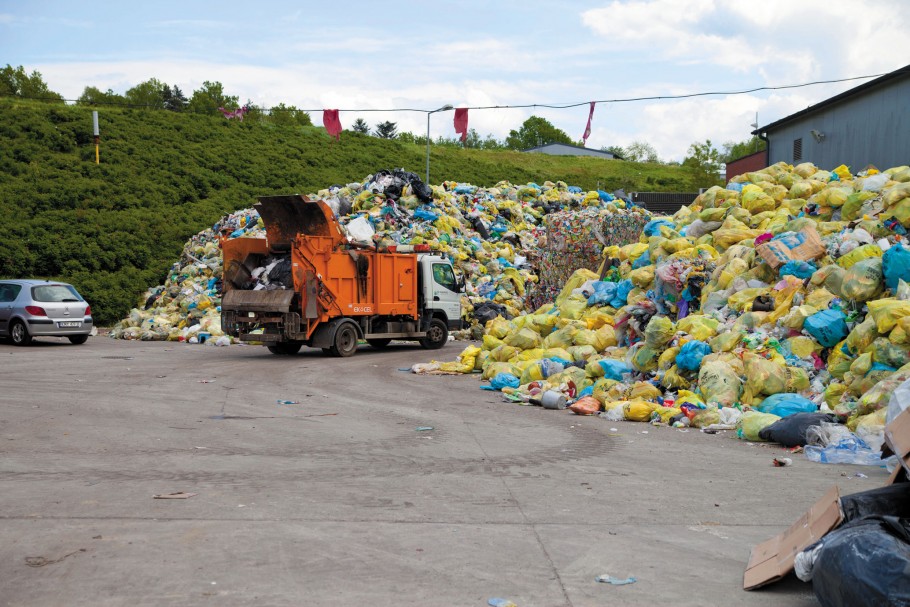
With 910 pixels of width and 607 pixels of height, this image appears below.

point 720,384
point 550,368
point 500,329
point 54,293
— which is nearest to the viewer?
point 720,384

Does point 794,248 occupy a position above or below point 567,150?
below

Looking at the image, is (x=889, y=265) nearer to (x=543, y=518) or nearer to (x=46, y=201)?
(x=543, y=518)

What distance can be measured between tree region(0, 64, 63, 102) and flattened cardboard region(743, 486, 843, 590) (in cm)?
6272

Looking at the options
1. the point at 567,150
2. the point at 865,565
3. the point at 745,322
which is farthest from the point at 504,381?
the point at 567,150

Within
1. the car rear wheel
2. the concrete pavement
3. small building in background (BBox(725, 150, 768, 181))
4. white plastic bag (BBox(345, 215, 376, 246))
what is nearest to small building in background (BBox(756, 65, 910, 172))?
small building in background (BBox(725, 150, 768, 181))

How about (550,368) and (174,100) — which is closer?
(550,368)

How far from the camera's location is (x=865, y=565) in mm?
3570

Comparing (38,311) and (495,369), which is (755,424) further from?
(38,311)

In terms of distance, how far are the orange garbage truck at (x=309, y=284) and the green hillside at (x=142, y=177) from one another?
37.4 ft

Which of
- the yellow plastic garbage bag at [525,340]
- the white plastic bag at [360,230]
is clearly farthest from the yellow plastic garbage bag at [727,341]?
the white plastic bag at [360,230]

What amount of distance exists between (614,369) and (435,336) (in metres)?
8.69

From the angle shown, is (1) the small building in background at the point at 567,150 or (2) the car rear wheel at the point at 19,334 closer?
(2) the car rear wheel at the point at 19,334

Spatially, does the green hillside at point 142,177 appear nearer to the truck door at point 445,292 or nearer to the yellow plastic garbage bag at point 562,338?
the truck door at point 445,292

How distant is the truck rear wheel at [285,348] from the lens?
60.2 feet
